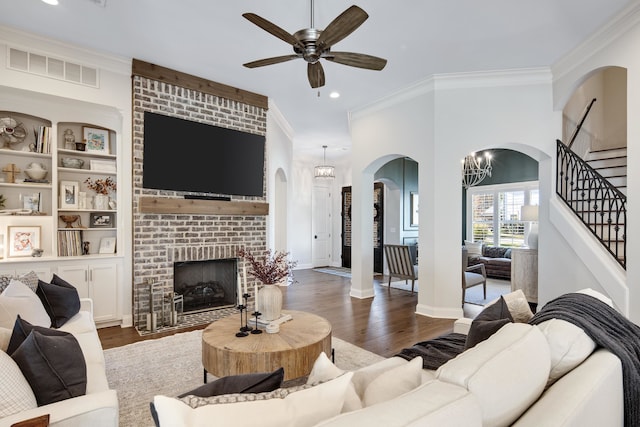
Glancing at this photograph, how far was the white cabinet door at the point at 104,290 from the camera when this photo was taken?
4094 mm

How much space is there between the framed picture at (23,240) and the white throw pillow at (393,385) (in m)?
4.33

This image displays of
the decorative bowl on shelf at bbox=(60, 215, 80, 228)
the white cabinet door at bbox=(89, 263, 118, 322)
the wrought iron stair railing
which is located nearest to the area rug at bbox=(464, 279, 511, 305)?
the wrought iron stair railing

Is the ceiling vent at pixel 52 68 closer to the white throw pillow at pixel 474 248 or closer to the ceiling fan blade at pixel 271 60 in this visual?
the ceiling fan blade at pixel 271 60

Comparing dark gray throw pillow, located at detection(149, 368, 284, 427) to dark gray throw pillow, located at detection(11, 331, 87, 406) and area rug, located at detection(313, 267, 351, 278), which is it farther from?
area rug, located at detection(313, 267, 351, 278)

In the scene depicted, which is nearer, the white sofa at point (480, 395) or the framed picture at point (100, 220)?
the white sofa at point (480, 395)

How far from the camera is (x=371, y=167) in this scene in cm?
588

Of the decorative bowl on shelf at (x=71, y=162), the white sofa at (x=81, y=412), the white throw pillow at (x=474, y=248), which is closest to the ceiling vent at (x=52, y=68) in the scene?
the decorative bowl on shelf at (x=71, y=162)

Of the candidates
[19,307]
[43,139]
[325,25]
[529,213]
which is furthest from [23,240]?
[529,213]

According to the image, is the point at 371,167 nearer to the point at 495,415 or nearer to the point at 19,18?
the point at 19,18

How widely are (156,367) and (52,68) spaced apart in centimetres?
342

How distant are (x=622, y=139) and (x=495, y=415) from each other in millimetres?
5448

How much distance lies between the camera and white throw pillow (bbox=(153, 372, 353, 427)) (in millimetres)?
816

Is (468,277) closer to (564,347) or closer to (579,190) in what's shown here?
(579,190)

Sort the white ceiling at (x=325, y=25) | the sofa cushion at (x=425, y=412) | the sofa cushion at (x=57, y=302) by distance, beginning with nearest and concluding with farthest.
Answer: the sofa cushion at (x=425, y=412), the sofa cushion at (x=57, y=302), the white ceiling at (x=325, y=25)
